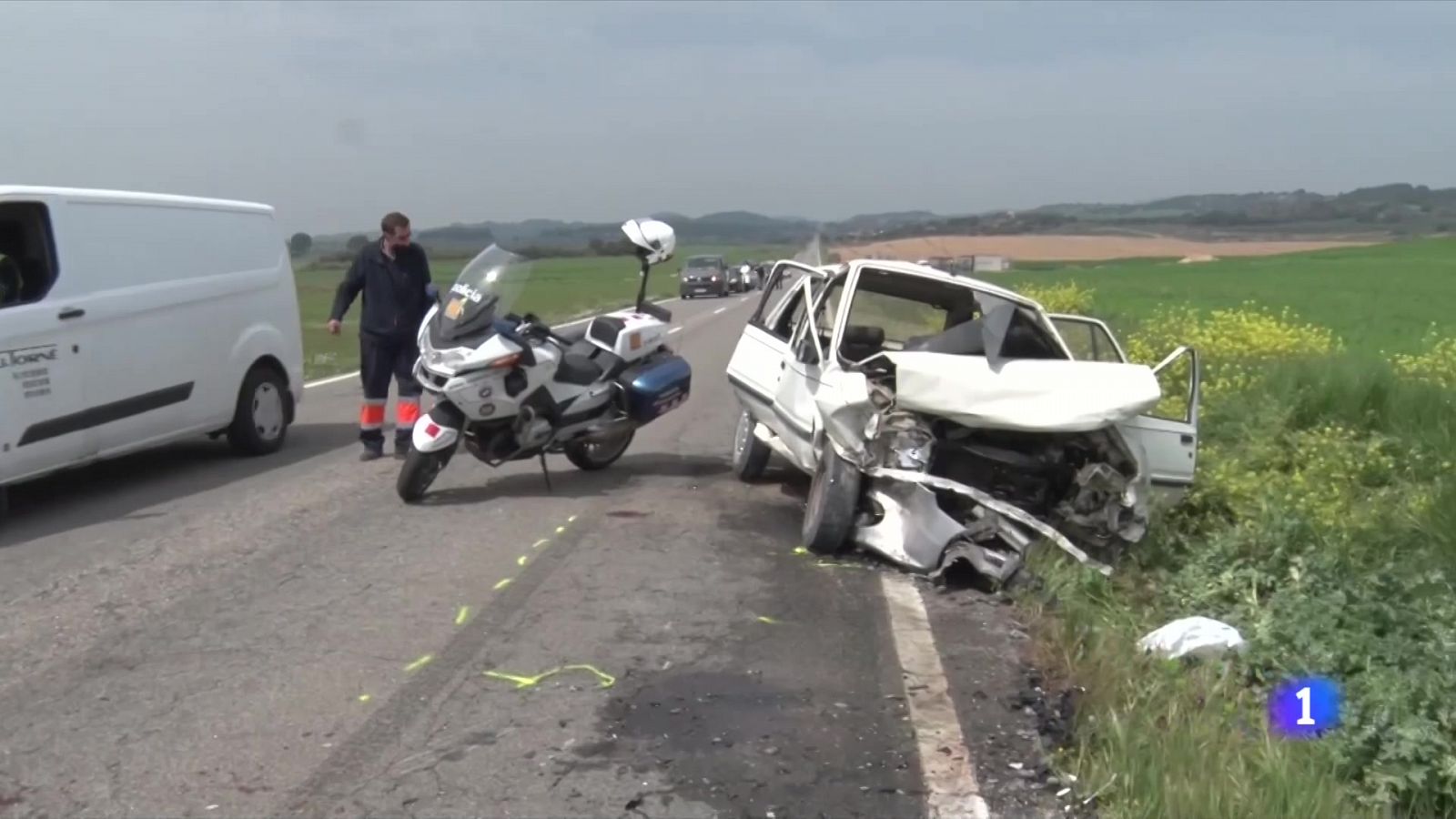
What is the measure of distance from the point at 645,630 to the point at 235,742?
183cm

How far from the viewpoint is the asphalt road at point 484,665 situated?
4.48 metres

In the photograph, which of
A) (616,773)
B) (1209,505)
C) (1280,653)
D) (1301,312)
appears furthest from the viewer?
(1301,312)

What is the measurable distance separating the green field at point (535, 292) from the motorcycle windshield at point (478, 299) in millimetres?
198

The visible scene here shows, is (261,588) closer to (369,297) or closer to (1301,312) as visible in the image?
(369,297)

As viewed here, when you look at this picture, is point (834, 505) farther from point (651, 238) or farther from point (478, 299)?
point (651, 238)

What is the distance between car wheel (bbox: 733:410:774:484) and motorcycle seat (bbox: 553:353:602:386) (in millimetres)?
1060

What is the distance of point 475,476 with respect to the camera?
33.2 feet

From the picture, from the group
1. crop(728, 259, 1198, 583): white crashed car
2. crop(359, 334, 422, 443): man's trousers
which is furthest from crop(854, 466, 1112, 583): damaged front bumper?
crop(359, 334, 422, 443): man's trousers

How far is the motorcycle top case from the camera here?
9.94 metres

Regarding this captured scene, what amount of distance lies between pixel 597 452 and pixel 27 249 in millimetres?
3897

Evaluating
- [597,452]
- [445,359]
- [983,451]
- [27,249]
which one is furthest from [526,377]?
[27,249]

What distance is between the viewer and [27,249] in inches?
370

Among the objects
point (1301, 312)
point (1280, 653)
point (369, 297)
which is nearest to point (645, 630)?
point (1280, 653)

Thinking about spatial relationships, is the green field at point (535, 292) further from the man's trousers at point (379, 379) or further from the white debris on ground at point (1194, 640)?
the white debris on ground at point (1194, 640)
